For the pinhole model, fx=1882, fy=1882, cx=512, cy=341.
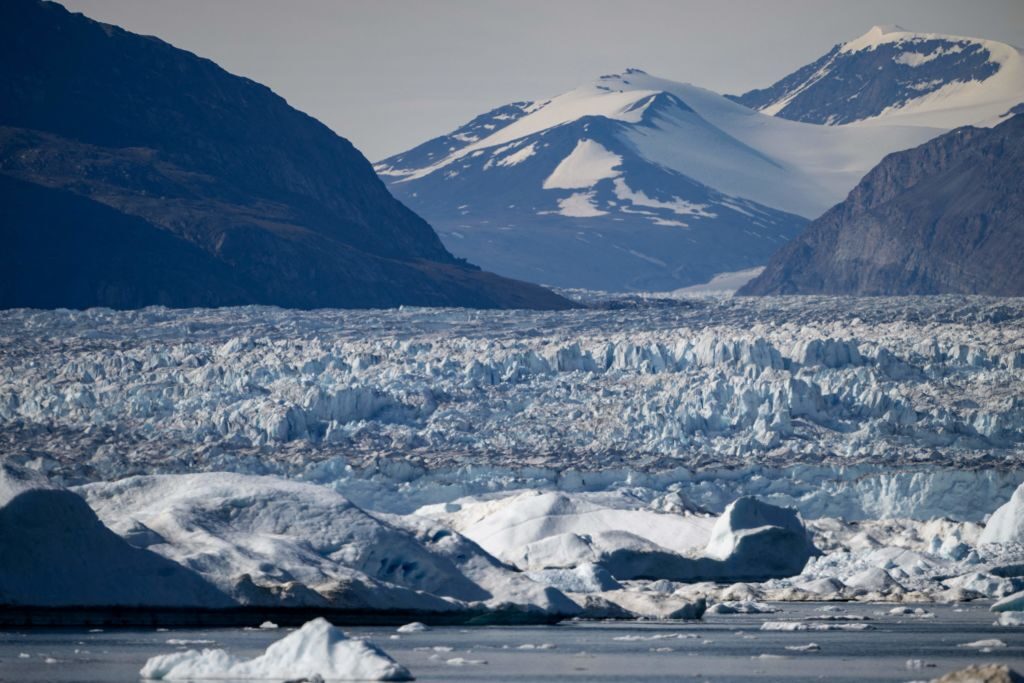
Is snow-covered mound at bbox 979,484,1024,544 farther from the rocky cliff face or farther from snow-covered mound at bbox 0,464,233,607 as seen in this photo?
the rocky cliff face

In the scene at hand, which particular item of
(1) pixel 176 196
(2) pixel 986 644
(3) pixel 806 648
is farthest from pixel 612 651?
(1) pixel 176 196

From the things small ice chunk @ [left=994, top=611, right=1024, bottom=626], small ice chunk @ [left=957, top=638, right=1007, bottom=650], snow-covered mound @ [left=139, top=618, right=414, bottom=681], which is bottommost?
small ice chunk @ [left=994, top=611, right=1024, bottom=626]

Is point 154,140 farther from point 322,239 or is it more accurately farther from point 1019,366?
point 1019,366

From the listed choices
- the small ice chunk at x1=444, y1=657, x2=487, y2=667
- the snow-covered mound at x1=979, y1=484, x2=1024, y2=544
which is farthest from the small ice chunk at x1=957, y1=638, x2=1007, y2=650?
the snow-covered mound at x1=979, y1=484, x2=1024, y2=544

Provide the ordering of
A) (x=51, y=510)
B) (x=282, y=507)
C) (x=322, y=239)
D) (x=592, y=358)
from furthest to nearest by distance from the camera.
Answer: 1. (x=322, y=239)
2. (x=592, y=358)
3. (x=282, y=507)
4. (x=51, y=510)

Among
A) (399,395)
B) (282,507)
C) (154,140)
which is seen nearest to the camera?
(282,507)

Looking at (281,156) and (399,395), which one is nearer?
(399,395)

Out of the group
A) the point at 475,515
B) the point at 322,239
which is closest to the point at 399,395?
the point at 475,515
